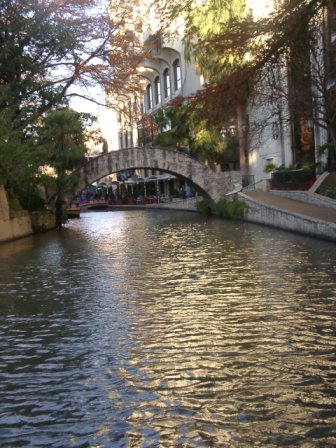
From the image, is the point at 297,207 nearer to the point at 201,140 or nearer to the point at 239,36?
the point at 239,36

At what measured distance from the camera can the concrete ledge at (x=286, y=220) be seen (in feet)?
60.1

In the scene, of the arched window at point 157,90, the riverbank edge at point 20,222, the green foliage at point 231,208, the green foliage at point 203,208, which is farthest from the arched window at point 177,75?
the riverbank edge at point 20,222

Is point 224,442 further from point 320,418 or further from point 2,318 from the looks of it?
point 2,318

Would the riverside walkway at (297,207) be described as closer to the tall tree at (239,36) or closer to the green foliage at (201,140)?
the green foliage at (201,140)

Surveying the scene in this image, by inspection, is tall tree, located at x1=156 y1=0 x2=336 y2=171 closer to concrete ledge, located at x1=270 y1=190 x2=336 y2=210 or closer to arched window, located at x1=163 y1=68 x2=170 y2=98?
concrete ledge, located at x1=270 y1=190 x2=336 y2=210

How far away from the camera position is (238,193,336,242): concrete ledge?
60.1 ft

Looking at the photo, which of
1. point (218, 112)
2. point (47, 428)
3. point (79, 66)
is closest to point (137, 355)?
point (47, 428)

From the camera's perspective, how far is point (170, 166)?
37.3 meters

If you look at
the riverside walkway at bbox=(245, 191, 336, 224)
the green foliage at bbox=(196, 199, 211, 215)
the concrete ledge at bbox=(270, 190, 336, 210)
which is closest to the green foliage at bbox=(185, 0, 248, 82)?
the riverside walkway at bbox=(245, 191, 336, 224)

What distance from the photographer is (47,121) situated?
3105cm

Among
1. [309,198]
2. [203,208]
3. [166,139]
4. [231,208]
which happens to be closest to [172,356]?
Result: [309,198]

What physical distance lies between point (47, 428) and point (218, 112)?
19.6ft

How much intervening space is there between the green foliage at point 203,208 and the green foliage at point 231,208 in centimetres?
420

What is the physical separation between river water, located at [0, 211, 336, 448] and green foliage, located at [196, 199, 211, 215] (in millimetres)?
23946
